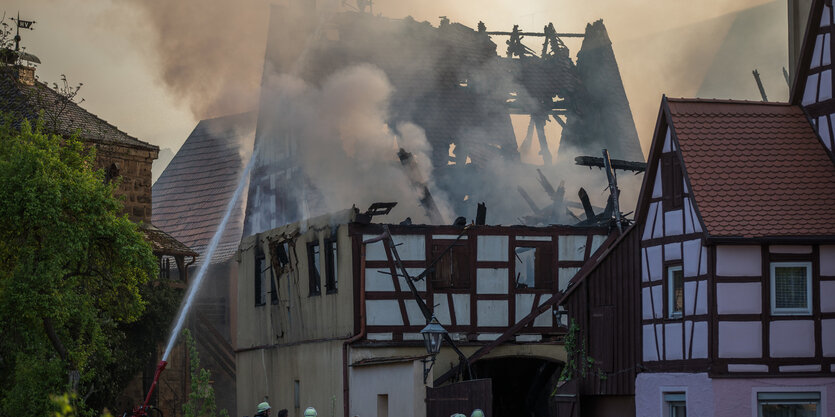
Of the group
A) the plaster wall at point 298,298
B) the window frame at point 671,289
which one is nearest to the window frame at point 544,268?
the plaster wall at point 298,298

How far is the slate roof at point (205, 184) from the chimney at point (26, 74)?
30.0 feet

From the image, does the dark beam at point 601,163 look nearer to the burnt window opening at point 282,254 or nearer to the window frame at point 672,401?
the burnt window opening at point 282,254

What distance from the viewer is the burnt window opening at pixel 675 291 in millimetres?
24156

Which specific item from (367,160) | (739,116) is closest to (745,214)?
(739,116)

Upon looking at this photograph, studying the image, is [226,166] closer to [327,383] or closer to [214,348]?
[214,348]

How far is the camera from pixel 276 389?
34469 millimetres

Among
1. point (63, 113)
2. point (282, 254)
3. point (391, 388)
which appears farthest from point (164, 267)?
point (391, 388)

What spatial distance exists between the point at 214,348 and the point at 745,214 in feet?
80.6

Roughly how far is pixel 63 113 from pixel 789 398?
26.6 m

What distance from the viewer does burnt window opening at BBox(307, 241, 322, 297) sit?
107 feet

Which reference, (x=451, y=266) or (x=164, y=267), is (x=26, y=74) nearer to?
(x=164, y=267)

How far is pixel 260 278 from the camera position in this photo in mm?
36000

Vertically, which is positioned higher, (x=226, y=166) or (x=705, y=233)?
(x=226, y=166)

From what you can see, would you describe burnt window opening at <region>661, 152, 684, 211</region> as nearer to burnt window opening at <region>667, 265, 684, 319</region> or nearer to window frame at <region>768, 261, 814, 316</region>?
burnt window opening at <region>667, 265, 684, 319</region>
